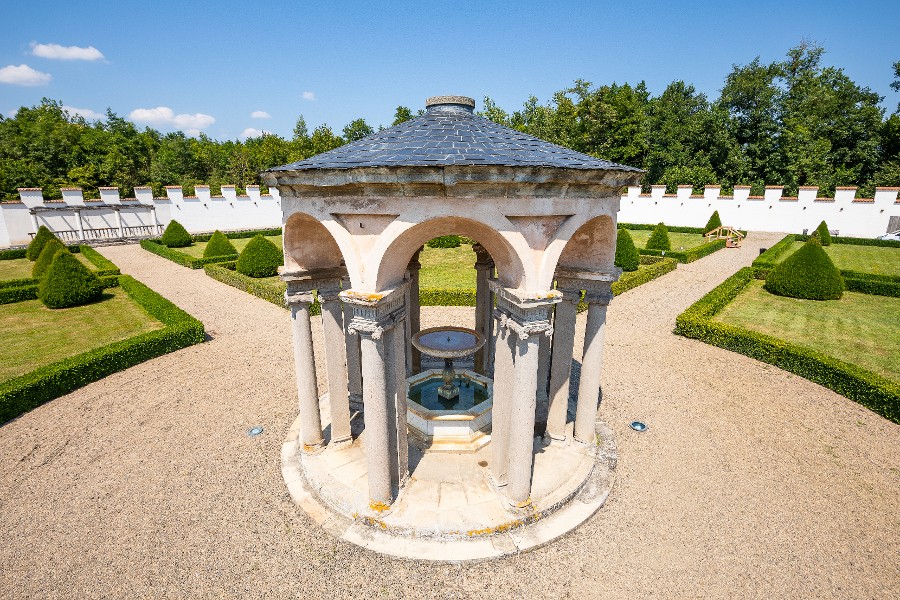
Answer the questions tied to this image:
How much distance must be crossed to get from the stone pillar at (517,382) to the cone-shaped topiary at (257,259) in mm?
22745

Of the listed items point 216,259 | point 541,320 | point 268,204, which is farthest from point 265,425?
point 268,204

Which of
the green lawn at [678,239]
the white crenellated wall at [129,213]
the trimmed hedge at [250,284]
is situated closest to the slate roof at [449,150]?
the trimmed hedge at [250,284]

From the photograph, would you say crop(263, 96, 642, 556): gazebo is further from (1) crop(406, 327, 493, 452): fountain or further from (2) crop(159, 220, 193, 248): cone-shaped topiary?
(2) crop(159, 220, 193, 248): cone-shaped topiary

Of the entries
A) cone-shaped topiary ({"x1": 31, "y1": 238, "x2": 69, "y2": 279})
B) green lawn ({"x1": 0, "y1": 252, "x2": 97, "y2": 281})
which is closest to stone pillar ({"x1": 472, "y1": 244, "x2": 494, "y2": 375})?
cone-shaped topiary ({"x1": 31, "y1": 238, "x2": 69, "y2": 279})

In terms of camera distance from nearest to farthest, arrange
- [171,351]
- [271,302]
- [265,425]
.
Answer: [265,425] < [171,351] < [271,302]

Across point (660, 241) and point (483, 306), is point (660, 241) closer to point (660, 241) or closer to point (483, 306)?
point (660, 241)

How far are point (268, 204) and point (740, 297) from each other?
52.8 metres

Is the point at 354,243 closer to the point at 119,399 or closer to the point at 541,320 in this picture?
the point at 541,320

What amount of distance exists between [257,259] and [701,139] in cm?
6253

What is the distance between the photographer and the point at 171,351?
15852mm

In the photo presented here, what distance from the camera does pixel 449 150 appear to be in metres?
6.36

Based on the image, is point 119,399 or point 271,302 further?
point 271,302

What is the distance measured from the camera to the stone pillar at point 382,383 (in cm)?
692

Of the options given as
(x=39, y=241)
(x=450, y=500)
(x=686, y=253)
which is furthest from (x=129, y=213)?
(x=686, y=253)
